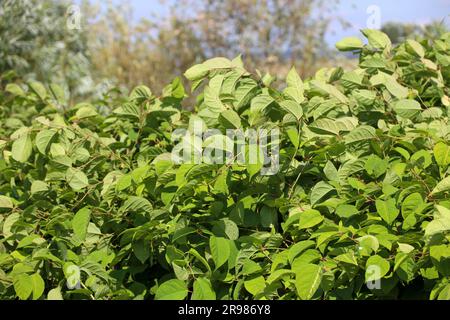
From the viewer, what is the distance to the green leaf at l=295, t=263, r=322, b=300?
5.03ft

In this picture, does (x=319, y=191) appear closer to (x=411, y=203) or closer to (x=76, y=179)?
(x=411, y=203)

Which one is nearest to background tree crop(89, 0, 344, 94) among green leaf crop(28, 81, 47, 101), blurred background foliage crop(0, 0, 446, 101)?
blurred background foliage crop(0, 0, 446, 101)

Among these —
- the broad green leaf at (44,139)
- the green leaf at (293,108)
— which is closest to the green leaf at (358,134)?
the green leaf at (293,108)

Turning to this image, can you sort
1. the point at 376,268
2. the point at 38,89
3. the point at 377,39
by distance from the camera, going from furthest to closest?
the point at 38,89 → the point at 377,39 → the point at 376,268

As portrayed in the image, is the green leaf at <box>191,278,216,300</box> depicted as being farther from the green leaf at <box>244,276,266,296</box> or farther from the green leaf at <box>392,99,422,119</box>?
the green leaf at <box>392,99,422,119</box>

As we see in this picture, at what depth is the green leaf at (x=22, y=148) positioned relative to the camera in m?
2.02

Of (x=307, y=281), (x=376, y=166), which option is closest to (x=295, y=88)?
(x=376, y=166)

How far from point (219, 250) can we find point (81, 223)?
437 mm

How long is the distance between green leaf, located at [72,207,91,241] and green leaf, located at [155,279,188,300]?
303 mm

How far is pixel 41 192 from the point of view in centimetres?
203

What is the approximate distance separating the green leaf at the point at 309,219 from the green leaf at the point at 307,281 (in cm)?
14

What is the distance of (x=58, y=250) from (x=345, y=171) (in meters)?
0.87

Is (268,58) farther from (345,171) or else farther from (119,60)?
(345,171)

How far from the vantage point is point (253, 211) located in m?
1.81
